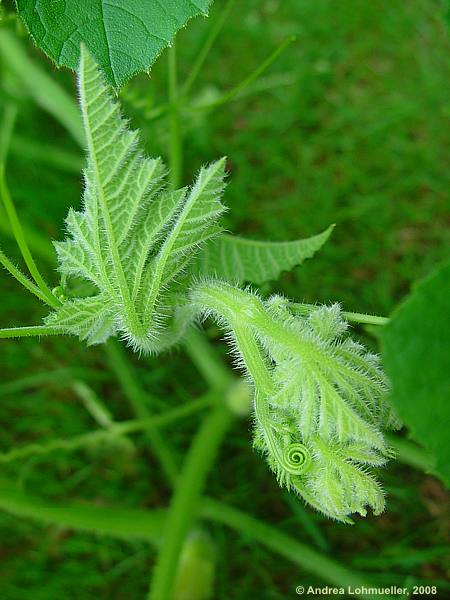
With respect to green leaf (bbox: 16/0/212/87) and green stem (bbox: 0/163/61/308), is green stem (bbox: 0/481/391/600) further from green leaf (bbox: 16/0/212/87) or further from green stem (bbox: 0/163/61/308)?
green leaf (bbox: 16/0/212/87)

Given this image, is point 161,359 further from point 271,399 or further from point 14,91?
point 271,399

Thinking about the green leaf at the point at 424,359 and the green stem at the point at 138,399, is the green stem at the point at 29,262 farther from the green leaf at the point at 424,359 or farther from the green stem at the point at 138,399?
the green stem at the point at 138,399

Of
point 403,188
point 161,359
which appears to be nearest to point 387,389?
point 161,359

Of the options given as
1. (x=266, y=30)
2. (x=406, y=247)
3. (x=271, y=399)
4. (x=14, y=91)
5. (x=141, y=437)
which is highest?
(x=266, y=30)

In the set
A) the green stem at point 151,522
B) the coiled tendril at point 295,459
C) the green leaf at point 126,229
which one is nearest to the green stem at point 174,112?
the green leaf at point 126,229

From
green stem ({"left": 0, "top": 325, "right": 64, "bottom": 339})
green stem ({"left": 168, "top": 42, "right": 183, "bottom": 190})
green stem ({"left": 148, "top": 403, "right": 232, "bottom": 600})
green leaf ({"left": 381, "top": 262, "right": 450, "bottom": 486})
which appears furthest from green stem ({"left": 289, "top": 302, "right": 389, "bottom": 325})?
green stem ({"left": 148, "top": 403, "right": 232, "bottom": 600})

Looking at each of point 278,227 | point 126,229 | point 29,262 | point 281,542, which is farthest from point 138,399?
point 126,229
